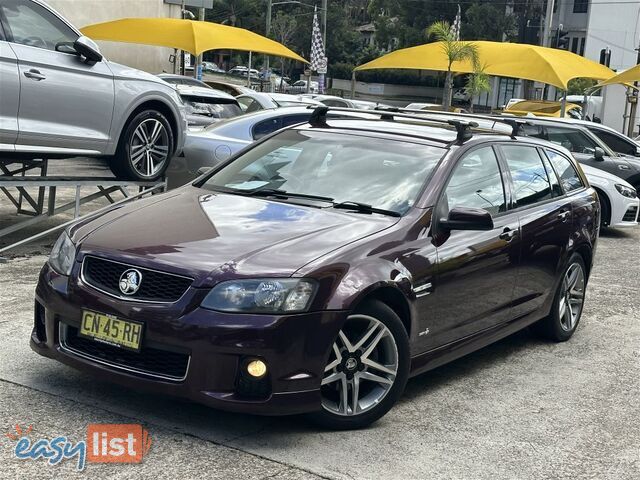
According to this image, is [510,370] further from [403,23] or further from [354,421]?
[403,23]

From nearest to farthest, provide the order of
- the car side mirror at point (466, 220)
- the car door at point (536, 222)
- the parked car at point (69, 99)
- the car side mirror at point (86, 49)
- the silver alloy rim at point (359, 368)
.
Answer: the silver alloy rim at point (359, 368) → the car side mirror at point (466, 220) → the car door at point (536, 222) → the parked car at point (69, 99) → the car side mirror at point (86, 49)

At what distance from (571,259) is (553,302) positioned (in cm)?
38

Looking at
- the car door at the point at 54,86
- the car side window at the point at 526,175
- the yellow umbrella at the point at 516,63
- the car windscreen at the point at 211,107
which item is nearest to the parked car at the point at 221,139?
the car door at the point at 54,86

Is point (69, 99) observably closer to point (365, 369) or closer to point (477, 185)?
point (477, 185)

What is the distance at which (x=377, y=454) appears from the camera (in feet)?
14.2

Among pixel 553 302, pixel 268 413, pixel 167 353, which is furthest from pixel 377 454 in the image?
pixel 553 302

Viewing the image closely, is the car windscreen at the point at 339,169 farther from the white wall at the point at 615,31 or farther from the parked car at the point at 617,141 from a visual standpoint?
the white wall at the point at 615,31

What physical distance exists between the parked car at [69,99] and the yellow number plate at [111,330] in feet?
12.2

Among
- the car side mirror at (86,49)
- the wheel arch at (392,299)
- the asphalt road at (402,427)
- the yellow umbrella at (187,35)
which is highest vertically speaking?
the yellow umbrella at (187,35)

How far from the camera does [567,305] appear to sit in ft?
22.8

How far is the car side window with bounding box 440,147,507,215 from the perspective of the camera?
5.46m

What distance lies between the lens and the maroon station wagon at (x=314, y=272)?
13.7ft

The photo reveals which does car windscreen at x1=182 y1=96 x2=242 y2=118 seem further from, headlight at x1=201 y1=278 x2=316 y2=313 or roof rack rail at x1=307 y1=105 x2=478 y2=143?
headlight at x1=201 y1=278 x2=316 y2=313

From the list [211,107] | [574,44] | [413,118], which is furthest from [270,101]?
[574,44]
